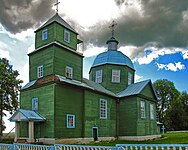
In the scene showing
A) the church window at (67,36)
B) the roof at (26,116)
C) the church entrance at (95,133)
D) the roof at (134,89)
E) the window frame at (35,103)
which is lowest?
the church entrance at (95,133)

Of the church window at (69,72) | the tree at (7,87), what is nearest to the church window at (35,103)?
the church window at (69,72)

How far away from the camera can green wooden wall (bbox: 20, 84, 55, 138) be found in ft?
55.9

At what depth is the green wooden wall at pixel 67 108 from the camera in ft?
56.2

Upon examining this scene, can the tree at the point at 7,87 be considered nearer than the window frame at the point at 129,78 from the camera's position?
Yes

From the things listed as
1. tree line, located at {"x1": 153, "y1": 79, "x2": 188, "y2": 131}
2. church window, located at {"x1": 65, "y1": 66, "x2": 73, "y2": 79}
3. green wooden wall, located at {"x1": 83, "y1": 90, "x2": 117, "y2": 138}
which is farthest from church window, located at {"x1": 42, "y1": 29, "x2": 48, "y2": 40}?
tree line, located at {"x1": 153, "y1": 79, "x2": 188, "y2": 131}

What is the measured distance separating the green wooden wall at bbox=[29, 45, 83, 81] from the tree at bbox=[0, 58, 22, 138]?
6284mm

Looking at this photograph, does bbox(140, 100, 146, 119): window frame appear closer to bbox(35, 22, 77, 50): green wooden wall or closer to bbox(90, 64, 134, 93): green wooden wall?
bbox(90, 64, 134, 93): green wooden wall

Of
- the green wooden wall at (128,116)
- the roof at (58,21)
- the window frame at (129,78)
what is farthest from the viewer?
the window frame at (129,78)

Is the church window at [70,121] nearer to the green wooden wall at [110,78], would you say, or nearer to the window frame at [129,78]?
the green wooden wall at [110,78]

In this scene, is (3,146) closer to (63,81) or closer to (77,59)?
(63,81)

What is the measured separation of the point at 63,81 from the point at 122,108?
8.38m

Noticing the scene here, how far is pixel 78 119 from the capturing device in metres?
18.8

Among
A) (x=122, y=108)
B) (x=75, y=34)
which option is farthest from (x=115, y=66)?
(x=75, y=34)

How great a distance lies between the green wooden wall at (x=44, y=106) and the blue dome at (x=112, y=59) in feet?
32.7
